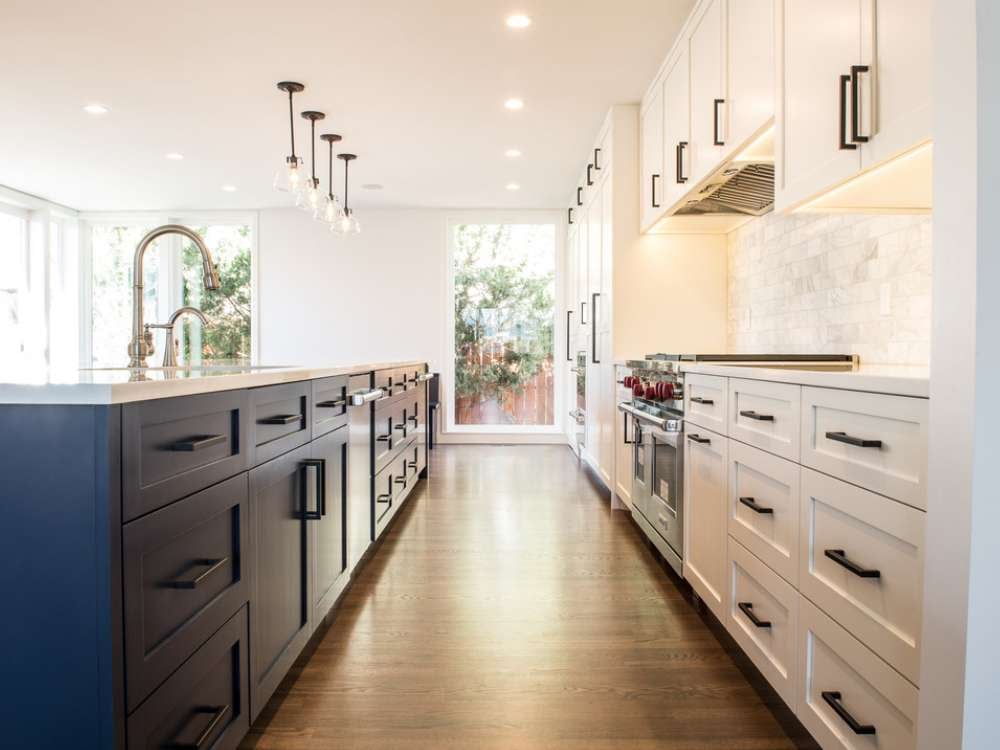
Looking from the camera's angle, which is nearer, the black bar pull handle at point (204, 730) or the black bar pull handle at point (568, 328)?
the black bar pull handle at point (204, 730)

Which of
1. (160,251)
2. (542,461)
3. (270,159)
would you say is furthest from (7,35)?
(542,461)

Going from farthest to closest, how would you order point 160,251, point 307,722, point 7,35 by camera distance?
point 160,251 < point 7,35 < point 307,722

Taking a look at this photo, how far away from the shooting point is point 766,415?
63.9 inches

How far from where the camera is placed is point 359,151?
4.91 metres

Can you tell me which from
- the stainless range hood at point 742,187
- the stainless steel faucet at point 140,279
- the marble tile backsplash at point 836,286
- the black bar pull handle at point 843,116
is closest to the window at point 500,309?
the marble tile backsplash at point 836,286

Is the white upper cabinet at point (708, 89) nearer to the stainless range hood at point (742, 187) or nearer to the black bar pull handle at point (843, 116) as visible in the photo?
the stainless range hood at point (742, 187)

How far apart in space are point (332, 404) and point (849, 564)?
145cm

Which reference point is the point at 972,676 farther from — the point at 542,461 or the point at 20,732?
the point at 542,461

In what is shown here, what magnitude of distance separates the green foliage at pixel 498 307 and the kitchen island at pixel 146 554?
5166 mm

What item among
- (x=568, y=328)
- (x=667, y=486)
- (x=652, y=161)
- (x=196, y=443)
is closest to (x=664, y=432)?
(x=667, y=486)

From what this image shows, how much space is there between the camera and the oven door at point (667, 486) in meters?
2.39

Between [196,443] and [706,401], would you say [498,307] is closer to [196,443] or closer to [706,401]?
[706,401]

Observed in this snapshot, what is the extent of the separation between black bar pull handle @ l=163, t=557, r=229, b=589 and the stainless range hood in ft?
6.56

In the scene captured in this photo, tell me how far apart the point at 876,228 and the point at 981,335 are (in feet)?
5.63
